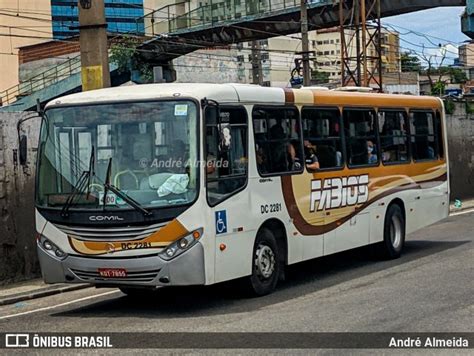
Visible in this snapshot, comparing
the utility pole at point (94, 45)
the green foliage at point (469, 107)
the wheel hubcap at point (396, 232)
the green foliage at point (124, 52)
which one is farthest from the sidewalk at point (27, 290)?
the green foliage at point (124, 52)

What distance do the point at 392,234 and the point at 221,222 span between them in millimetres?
5588

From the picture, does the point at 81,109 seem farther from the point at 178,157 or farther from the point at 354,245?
the point at 354,245

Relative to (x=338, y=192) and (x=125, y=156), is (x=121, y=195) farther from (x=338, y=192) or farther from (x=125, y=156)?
(x=338, y=192)

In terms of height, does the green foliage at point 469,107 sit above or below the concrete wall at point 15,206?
above

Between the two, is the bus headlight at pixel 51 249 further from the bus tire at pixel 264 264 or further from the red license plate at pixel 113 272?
the bus tire at pixel 264 264

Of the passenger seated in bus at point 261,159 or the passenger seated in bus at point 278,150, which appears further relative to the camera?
the passenger seated in bus at point 278,150

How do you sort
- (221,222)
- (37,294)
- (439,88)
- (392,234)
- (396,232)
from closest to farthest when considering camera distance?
(221,222) → (37,294) → (392,234) → (396,232) → (439,88)

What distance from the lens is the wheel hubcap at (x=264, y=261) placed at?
10602 millimetres

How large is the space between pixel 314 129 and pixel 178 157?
3312 millimetres

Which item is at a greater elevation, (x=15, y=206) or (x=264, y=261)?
(x=15, y=206)

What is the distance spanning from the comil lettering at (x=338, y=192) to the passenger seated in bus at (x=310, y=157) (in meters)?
0.21

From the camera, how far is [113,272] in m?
9.53

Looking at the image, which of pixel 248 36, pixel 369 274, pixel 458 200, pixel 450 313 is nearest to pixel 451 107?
pixel 458 200

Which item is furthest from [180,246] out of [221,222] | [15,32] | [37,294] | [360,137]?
[15,32]
